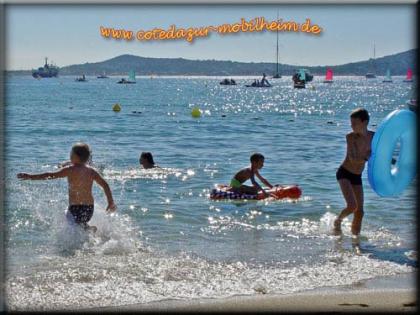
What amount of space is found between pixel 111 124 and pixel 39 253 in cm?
2454

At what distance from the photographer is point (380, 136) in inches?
269

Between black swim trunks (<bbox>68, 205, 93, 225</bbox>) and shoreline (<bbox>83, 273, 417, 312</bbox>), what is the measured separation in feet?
7.16

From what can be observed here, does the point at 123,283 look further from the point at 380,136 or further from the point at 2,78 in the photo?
the point at 380,136

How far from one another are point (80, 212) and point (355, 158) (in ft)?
9.72

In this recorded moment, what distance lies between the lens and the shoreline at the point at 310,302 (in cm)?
454

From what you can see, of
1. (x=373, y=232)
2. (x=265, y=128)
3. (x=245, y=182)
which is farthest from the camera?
(x=265, y=128)

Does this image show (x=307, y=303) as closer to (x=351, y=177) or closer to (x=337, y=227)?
(x=351, y=177)

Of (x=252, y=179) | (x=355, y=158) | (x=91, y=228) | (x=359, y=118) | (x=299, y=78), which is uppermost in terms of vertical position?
(x=299, y=78)

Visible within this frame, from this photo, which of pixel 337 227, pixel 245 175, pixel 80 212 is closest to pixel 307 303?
pixel 80 212

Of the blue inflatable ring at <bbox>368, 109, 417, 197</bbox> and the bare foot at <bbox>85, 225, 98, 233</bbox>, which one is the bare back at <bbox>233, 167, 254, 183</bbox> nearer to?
the blue inflatable ring at <bbox>368, 109, 417, 197</bbox>

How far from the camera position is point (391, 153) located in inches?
273

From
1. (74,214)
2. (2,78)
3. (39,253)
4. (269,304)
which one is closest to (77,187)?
(74,214)

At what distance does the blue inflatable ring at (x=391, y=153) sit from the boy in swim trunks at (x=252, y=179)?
124 inches

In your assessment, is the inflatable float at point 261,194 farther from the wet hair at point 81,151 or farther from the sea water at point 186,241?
the wet hair at point 81,151
